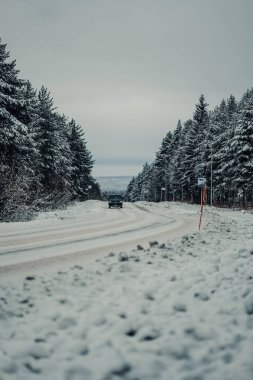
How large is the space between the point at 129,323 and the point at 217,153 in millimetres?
41720

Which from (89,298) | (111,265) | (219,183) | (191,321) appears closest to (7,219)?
(111,265)

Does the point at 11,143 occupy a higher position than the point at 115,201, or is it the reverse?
the point at 11,143

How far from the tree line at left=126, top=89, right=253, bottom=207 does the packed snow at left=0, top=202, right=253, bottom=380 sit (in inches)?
1198

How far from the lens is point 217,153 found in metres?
42.9

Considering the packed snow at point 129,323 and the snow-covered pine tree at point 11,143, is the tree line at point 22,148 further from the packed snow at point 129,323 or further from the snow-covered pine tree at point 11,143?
the packed snow at point 129,323

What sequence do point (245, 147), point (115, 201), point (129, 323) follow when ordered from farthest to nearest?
point (115, 201) → point (245, 147) → point (129, 323)

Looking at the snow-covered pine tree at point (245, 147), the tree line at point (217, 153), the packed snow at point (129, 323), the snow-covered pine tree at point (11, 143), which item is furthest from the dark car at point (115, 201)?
the packed snow at point (129, 323)

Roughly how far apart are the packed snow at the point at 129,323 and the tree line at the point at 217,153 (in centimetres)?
3043

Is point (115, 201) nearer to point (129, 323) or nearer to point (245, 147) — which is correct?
point (245, 147)

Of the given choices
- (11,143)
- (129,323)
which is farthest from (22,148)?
(129,323)

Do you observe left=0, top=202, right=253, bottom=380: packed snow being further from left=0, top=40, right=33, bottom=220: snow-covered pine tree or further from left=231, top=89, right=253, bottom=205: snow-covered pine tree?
left=231, top=89, right=253, bottom=205: snow-covered pine tree

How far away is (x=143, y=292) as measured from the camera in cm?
443

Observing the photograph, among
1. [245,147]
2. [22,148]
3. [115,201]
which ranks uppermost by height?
→ [245,147]

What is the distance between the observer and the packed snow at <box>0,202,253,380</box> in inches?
111
